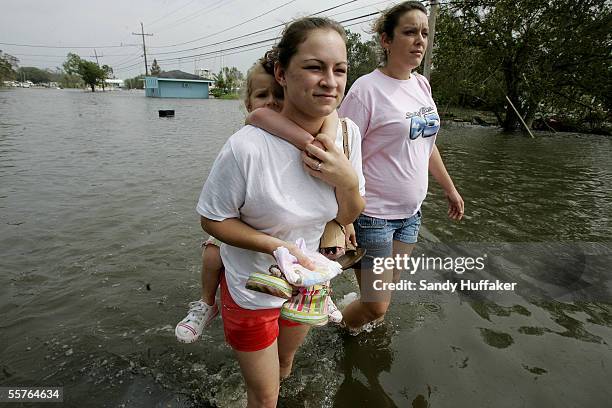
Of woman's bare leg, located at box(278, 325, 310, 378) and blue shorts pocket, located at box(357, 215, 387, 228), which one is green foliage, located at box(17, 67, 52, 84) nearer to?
blue shorts pocket, located at box(357, 215, 387, 228)

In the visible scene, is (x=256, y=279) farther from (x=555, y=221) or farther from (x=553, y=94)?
(x=553, y=94)

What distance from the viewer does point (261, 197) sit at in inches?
59.1

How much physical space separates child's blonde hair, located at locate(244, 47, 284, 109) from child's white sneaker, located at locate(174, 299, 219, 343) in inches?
55.1

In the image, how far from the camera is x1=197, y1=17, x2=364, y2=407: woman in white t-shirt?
4.89 feet

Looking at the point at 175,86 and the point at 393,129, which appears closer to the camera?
the point at 393,129

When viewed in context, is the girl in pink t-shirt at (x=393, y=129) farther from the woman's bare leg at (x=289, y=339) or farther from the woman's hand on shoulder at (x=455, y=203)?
the woman's bare leg at (x=289, y=339)

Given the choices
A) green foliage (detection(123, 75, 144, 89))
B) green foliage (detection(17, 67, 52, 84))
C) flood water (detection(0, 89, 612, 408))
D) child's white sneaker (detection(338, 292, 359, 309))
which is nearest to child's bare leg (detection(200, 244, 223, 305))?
flood water (detection(0, 89, 612, 408))

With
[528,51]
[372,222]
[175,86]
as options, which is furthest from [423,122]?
[175,86]

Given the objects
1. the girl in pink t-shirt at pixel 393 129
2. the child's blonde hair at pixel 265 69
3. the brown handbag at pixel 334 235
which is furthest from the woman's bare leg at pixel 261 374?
the child's blonde hair at pixel 265 69

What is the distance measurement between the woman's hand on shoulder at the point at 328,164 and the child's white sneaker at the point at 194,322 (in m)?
1.41

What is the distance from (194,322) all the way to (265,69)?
1.60m

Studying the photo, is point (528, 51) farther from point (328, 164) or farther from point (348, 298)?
point (328, 164)

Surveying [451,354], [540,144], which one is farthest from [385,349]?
[540,144]

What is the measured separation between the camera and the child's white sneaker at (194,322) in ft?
7.71
